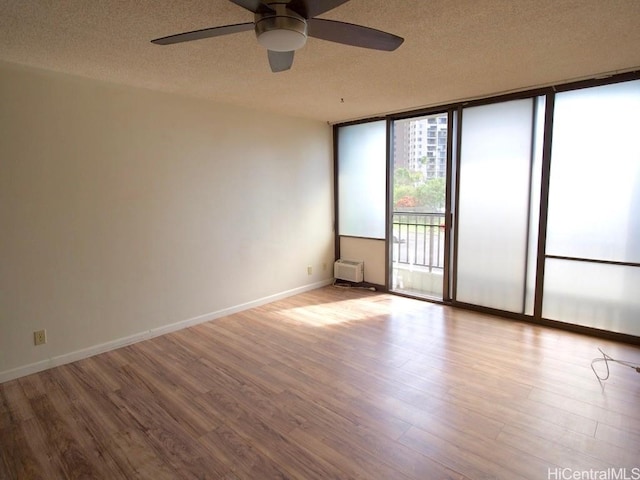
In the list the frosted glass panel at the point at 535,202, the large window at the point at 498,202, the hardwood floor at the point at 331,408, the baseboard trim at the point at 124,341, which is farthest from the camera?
the large window at the point at 498,202

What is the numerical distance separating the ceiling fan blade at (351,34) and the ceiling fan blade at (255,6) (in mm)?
195

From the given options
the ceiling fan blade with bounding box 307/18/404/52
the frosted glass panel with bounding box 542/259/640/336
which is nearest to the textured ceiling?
the ceiling fan blade with bounding box 307/18/404/52

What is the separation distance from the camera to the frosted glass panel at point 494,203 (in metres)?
3.61

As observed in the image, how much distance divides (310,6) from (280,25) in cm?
15

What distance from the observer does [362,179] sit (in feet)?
16.3

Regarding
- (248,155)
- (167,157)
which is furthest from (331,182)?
(167,157)

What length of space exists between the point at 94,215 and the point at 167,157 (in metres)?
0.85

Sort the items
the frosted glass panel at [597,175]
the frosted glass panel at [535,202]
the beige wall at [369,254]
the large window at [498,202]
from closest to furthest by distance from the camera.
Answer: the frosted glass panel at [597,175] < the frosted glass panel at [535,202] < the large window at [498,202] < the beige wall at [369,254]

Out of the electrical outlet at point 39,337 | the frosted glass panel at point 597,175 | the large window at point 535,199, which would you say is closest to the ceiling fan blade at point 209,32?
the electrical outlet at point 39,337

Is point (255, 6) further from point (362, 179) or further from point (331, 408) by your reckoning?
point (362, 179)

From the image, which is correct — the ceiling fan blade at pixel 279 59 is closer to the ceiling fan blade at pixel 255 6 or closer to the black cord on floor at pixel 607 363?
the ceiling fan blade at pixel 255 6

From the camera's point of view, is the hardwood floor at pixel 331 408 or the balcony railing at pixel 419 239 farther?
the balcony railing at pixel 419 239

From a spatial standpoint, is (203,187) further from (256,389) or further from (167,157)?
(256,389)

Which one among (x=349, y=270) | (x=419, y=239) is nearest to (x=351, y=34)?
(x=349, y=270)
